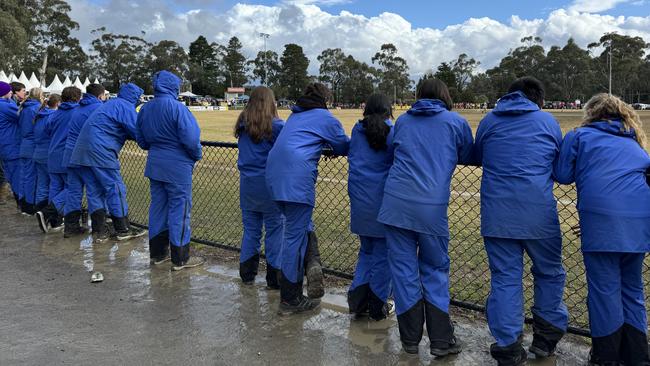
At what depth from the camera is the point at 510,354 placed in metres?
3.31

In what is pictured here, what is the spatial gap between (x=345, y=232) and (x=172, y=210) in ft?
8.04

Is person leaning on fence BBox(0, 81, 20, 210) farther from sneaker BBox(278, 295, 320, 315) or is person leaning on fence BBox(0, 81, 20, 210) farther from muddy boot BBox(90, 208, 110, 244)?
sneaker BBox(278, 295, 320, 315)

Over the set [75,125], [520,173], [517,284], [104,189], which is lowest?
[517,284]

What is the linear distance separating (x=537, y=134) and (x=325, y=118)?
5.23 feet

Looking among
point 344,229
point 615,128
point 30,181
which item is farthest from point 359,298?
point 30,181

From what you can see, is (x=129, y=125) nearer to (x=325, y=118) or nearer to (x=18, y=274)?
(x=18, y=274)

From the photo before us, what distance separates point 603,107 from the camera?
3.31 meters

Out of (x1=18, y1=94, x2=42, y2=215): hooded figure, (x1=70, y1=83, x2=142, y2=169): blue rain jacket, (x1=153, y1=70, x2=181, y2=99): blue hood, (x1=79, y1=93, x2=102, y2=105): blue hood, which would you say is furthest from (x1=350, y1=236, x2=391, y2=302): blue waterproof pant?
(x1=18, y1=94, x2=42, y2=215): hooded figure

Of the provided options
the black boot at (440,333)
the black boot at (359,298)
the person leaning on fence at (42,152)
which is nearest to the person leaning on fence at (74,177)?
the person leaning on fence at (42,152)

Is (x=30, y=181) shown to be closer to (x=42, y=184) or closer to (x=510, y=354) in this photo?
(x=42, y=184)

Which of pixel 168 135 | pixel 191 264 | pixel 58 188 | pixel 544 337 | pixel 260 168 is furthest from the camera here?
pixel 58 188

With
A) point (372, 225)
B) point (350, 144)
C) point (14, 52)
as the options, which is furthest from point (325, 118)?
point (14, 52)

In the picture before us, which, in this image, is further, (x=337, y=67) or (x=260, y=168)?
(x=337, y=67)

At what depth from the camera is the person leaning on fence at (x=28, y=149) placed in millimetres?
8133
